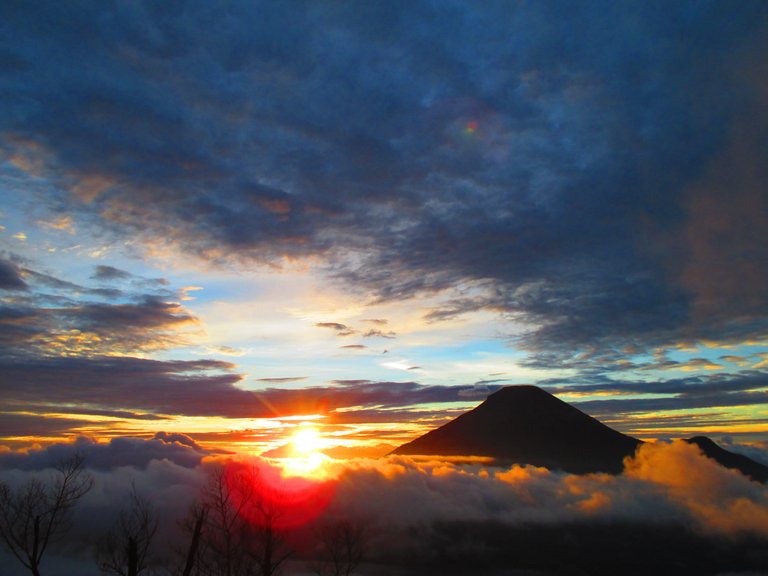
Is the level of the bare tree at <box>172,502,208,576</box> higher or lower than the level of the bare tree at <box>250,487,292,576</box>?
higher

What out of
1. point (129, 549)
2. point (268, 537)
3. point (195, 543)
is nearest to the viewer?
point (129, 549)

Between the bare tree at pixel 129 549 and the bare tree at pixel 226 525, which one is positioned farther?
the bare tree at pixel 226 525

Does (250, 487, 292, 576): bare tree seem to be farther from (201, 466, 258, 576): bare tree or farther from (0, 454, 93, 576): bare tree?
(0, 454, 93, 576): bare tree

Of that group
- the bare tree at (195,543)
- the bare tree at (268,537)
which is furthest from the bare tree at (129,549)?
the bare tree at (268,537)

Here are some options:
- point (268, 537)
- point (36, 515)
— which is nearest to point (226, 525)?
point (268, 537)

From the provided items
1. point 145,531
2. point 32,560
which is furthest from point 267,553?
point 32,560

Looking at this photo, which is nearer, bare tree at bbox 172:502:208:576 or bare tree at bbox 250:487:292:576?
bare tree at bbox 172:502:208:576

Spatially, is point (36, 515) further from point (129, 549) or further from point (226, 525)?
point (129, 549)

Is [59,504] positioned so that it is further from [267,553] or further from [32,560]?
[267,553]

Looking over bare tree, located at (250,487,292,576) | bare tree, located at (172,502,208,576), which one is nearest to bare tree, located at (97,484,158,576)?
bare tree, located at (172,502,208,576)

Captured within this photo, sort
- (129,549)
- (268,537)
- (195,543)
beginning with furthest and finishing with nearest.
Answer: (268,537)
(195,543)
(129,549)

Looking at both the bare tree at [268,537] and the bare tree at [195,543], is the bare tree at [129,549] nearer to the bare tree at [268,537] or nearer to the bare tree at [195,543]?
the bare tree at [195,543]

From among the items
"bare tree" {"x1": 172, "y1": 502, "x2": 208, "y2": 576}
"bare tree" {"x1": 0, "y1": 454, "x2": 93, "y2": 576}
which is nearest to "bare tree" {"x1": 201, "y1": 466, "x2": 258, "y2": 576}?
"bare tree" {"x1": 172, "y1": 502, "x2": 208, "y2": 576}

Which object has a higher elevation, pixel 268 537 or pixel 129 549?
pixel 129 549
